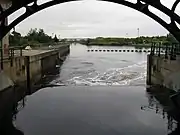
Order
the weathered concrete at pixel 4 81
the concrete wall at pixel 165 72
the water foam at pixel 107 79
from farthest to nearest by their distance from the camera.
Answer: the water foam at pixel 107 79, the weathered concrete at pixel 4 81, the concrete wall at pixel 165 72

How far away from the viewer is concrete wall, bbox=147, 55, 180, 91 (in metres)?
22.8

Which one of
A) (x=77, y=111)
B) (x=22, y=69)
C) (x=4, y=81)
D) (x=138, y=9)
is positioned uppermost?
(x=138, y=9)

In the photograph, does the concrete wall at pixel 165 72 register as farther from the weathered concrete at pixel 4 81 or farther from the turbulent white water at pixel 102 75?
the weathered concrete at pixel 4 81

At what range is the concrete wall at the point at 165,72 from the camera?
22.8m

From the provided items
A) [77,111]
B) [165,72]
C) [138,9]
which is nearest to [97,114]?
[77,111]

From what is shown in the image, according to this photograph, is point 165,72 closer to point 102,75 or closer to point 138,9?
point 138,9

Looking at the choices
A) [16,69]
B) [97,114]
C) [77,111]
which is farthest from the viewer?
[16,69]

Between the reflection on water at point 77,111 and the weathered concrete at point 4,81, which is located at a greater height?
the weathered concrete at point 4,81

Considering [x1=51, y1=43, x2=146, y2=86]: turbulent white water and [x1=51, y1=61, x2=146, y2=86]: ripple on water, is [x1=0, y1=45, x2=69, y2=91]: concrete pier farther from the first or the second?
[x1=51, y1=61, x2=146, y2=86]: ripple on water

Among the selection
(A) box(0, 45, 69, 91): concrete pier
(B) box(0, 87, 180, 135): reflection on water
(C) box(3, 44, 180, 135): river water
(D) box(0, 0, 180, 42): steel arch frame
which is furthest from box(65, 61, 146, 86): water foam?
(D) box(0, 0, 180, 42): steel arch frame

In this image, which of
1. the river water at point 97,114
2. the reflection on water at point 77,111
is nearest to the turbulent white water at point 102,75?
the river water at point 97,114

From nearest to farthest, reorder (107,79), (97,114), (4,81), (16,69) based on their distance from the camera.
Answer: (97,114), (4,81), (16,69), (107,79)

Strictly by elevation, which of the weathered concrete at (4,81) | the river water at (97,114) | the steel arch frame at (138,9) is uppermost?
the steel arch frame at (138,9)

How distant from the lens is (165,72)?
25.9 meters
